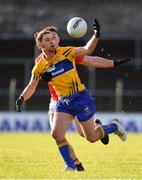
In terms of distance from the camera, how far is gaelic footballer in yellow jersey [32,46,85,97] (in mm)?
11398

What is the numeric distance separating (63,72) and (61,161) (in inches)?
109

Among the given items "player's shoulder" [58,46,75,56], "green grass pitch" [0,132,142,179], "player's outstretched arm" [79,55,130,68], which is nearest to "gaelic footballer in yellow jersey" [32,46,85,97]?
"player's shoulder" [58,46,75,56]

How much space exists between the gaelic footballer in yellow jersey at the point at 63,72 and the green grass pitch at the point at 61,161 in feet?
3.93

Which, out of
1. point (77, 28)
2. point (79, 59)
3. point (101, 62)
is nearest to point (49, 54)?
point (79, 59)

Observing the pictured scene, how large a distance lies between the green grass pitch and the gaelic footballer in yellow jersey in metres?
1.20

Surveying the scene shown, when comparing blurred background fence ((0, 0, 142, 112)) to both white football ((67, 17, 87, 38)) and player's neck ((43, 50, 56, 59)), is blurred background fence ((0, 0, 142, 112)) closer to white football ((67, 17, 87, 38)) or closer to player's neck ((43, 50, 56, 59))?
white football ((67, 17, 87, 38))

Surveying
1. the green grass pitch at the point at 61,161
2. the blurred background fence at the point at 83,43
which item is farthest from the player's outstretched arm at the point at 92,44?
the blurred background fence at the point at 83,43

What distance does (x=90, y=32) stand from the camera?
29656 millimetres

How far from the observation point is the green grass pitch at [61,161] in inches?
429

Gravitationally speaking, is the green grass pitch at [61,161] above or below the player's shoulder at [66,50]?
below

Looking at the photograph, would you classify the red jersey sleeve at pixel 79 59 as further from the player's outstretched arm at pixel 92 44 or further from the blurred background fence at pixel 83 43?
the blurred background fence at pixel 83 43

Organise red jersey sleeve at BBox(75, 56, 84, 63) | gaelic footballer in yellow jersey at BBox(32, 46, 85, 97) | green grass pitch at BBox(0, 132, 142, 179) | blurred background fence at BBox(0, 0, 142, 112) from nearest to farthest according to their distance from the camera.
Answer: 1. green grass pitch at BBox(0, 132, 142, 179)
2. gaelic footballer in yellow jersey at BBox(32, 46, 85, 97)
3. red jersey sleeve at BBox(75, 56, 84, 63)
4. blurred background fence at BBox(0, 0, 142, 112)

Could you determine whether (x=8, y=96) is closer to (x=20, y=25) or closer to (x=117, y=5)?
(x=20, y=25)

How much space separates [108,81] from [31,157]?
1477 cm
